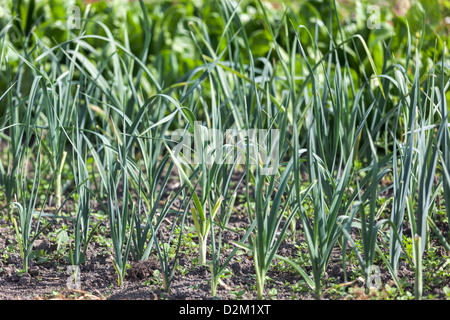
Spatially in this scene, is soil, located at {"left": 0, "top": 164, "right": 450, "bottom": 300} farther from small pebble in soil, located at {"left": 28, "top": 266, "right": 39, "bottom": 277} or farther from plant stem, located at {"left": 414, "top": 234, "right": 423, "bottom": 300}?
plant stem, located at {"left": 414, "top": 234, "right": 423, "bottom": 300}

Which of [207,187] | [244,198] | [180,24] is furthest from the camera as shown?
[180,24]

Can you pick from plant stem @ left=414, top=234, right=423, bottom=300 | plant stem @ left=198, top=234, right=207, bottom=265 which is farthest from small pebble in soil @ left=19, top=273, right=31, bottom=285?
plant stem @ left=414, top=234, right=423, bottom=300

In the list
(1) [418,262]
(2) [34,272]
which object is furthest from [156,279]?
(1) [418,262]

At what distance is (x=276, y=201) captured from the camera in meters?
1.44

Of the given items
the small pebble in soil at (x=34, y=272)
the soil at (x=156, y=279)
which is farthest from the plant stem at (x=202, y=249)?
the small pebble in soil at (x=34, y=272)

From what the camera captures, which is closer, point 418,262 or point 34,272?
point 418,262

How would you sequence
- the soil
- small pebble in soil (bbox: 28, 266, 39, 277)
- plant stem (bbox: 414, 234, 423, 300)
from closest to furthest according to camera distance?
1. plant stem (bbox: 414, 234, 423, 300)
2. the soil
3. small pebble in soil (bbox: 28, 266, 39, 277)

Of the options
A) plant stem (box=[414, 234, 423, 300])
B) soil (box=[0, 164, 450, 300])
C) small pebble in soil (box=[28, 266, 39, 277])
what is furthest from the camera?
small pebble in soil (box=[28, 266, 39, 277])

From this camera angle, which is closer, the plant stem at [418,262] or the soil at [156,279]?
the plant stem at [418,262]

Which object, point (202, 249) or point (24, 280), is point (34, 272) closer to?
point (24, 280)

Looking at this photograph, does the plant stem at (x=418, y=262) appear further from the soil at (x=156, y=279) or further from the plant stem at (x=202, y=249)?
the plant stem at (x=202, y=249)

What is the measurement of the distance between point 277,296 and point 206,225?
12.5 inches
